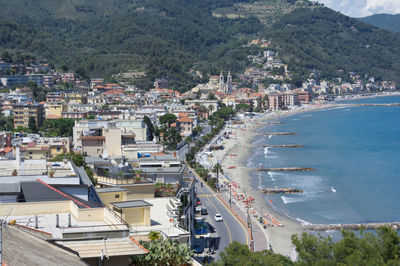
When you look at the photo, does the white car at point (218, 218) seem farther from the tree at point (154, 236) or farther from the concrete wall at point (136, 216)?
the tree at point (154, 236)

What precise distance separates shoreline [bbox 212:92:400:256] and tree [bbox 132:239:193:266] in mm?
18341

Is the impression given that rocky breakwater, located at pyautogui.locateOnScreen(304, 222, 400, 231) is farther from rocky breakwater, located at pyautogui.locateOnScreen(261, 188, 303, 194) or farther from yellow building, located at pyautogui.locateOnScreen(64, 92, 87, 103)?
yellow building, located at pyautogui.locateOnScreen(64, 92, 87, 103)

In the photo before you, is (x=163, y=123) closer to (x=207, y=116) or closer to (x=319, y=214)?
(x=207, y=116)

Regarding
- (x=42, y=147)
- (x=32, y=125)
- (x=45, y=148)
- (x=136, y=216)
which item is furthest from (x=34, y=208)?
(x=32, y=125)

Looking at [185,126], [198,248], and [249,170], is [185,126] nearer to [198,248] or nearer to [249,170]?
[249,170]

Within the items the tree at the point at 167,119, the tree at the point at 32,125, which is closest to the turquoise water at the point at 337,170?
the tree at the point at 167,119

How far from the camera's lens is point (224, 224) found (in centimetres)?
3130

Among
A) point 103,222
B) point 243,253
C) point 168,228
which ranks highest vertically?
point 103,222

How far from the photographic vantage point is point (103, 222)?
9.86 metres

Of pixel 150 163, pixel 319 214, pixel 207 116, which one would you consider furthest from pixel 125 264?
pixel 207 116

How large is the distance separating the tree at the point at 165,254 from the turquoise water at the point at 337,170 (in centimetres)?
2655

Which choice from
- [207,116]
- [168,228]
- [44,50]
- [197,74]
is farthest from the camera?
[197,74]

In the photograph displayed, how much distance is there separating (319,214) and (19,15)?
16973cm

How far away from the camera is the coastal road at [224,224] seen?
28.1 meters
